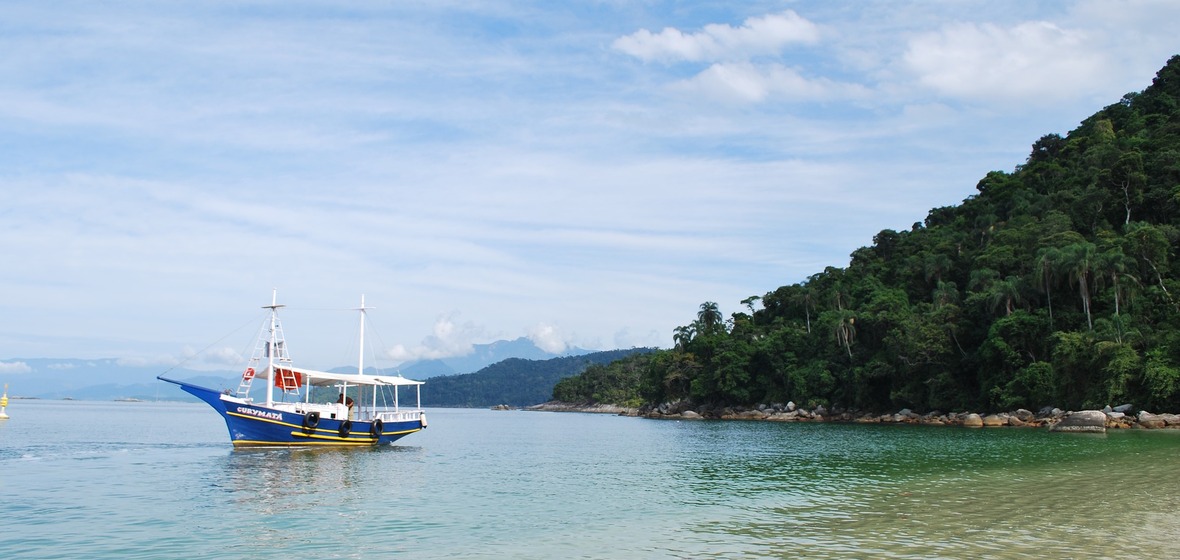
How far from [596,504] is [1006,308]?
66.7 meters

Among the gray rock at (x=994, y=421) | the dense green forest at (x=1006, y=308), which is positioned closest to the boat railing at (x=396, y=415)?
the gray rock at (x=994, y=421)

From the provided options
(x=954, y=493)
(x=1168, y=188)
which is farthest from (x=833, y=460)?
(x=1168, y=188)

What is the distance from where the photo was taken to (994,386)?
2940 inches

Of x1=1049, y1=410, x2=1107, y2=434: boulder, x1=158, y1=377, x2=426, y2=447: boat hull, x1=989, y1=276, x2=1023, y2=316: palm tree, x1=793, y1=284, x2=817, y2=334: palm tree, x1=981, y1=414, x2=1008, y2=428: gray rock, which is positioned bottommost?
x1=981, y1=414, x2=1008, y2=428: gray rock

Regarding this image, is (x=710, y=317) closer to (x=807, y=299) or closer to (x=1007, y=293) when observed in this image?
(x=807, y=299)

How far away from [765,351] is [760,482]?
80.8 m

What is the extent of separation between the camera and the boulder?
55.5 metres

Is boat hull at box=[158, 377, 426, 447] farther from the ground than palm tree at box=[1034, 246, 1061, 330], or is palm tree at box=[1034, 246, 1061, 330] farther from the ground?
palm tree at box=[1034, 246, 1061, 330]

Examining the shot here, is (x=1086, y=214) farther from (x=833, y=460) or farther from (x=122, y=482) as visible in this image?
(x=122, y=482)

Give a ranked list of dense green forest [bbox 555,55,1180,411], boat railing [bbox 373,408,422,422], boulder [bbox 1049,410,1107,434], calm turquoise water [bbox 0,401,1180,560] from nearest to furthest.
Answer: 1. calm turquoise water [bbox 0,401,1180,560]
2. boat railing [bbox 373,408,422,422]
3. boulder [bbox 1049,410,1107,434]
4. dense green forest [bbox 555,55,1180,411]

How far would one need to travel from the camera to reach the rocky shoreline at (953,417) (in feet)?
188

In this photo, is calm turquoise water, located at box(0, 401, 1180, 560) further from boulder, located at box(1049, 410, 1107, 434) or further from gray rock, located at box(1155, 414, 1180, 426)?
gray rock, located at box(1155, 414, 1180, 426)

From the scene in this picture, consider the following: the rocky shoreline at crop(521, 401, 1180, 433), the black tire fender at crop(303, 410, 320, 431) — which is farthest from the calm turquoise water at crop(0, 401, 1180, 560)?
the rocky shoreline at crop(521, 401, 1180, 433)

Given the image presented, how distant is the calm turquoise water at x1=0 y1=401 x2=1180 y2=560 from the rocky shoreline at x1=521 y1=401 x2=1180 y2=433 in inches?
558
